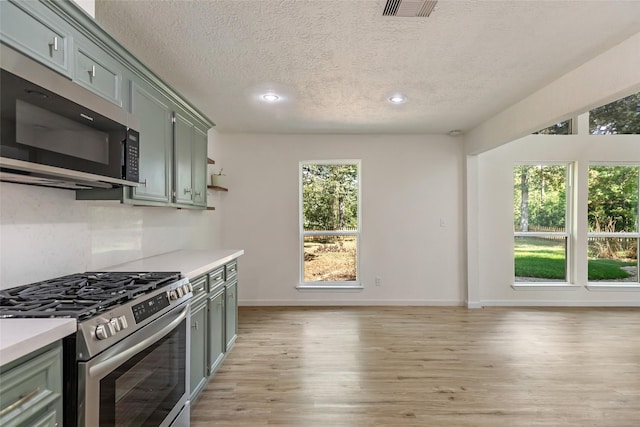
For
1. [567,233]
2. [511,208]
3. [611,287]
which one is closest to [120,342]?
[511,208]

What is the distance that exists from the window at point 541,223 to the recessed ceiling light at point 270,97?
142 inches

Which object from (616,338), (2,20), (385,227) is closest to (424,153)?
(385,227)

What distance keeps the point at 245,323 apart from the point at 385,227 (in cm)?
232

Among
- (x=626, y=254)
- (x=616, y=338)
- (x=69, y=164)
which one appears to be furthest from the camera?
(x=626, y=254)

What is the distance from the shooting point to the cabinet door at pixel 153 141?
2.11 meters

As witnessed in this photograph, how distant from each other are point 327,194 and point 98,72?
3465 millimetres

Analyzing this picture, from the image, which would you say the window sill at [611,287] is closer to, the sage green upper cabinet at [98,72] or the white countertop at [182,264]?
the white countertop at [182,264]

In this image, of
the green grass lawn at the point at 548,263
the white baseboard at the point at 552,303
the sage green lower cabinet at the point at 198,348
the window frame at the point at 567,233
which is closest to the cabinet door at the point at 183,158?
the sage green lower cabinet at the point at 198,348

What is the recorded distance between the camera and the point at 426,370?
2.78 meters

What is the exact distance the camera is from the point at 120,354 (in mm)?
1335

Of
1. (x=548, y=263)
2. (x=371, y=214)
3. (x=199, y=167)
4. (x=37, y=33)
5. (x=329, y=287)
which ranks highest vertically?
(x=37, y=33)

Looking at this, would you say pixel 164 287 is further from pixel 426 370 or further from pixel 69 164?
pixel 426 370

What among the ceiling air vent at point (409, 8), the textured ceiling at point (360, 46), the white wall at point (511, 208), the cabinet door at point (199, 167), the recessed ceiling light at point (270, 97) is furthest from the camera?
the white wall at point (511, 208)

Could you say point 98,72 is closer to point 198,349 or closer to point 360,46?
point 360,46
